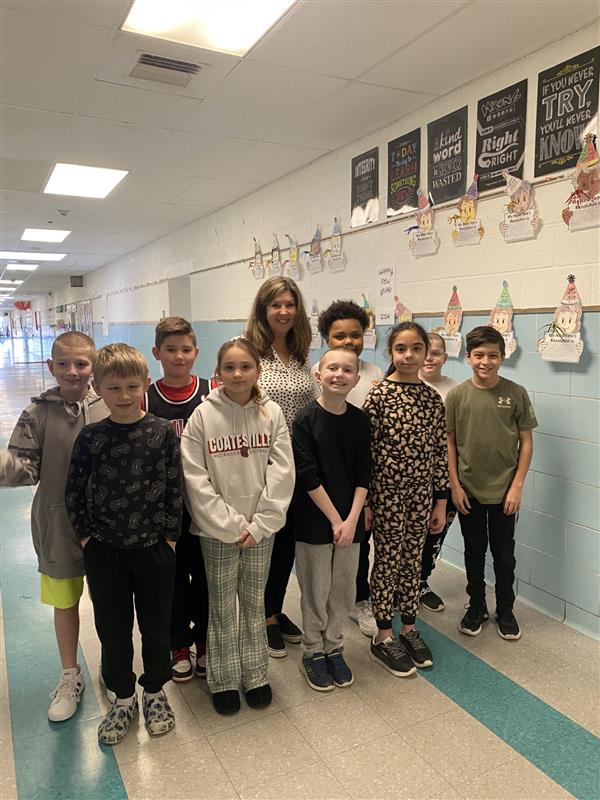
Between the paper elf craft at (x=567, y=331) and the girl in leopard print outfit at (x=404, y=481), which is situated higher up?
the paper elf craft at (x=567, y=331)

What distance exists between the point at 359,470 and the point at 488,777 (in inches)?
40.5

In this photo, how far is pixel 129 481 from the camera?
5.78 feet

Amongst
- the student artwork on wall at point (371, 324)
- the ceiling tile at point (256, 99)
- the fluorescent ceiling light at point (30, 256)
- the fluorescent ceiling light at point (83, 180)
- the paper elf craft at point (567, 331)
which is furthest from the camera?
the fluorescent ceiling light at point (30, 256)

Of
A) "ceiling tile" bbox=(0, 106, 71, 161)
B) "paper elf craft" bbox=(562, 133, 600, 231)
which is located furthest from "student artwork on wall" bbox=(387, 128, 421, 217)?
"ceiling tile" bbox=(0, 106, 71, 161)

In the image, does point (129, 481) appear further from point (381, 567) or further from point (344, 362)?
point (381, 567)

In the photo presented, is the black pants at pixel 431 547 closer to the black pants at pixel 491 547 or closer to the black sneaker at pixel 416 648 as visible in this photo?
the black pants at pixel 491 547

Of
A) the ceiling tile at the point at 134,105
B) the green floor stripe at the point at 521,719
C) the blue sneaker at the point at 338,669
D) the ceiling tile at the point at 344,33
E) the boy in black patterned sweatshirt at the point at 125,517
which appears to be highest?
the ceiling tile at the point at 134,105

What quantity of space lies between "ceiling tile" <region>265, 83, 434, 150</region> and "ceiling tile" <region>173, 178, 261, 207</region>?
1.24 meters

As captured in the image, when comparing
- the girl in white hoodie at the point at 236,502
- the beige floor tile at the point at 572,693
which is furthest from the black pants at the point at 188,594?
the beige floor tile at the point at 572,693

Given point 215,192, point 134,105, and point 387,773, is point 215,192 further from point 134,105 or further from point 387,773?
point 387,773

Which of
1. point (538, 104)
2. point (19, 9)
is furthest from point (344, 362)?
point (19, 9)

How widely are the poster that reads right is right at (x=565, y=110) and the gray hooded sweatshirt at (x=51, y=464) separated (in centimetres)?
223

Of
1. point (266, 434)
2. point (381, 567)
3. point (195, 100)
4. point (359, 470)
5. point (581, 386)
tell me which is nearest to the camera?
point (266, 434)

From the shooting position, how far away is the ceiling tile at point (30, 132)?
3365 millimetres
